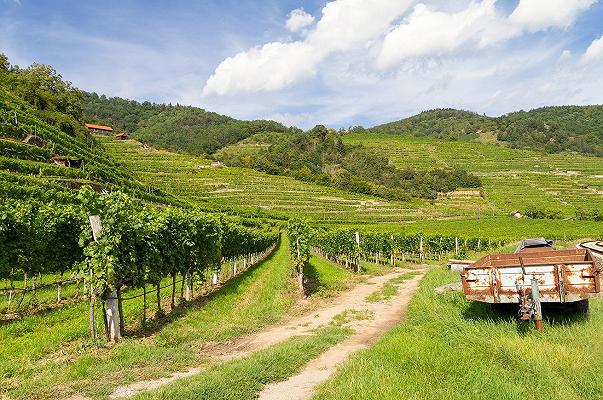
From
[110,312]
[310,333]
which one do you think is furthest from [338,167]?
[110,312]

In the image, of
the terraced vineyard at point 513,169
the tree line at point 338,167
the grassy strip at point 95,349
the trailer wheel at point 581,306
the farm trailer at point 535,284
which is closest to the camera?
the grassy strip at point 95,349

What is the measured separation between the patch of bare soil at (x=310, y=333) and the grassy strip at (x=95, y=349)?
16.1 inches

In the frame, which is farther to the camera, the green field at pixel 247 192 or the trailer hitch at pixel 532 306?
the green field at pixel 247 192

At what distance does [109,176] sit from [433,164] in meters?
119

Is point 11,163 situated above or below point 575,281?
above

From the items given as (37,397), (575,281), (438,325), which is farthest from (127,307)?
(575,281)

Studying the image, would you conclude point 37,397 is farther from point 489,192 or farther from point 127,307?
point 489,192

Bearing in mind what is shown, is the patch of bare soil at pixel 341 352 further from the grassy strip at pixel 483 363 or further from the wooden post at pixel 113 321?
the wooden post at pixel 113 321

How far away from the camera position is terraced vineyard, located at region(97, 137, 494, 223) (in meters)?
82.6

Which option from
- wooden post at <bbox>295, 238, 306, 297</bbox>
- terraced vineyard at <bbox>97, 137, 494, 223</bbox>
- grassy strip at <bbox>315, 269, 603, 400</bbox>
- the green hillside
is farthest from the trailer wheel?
terraced vineyard at <bbox>97, 137, 494, 223</bbox>

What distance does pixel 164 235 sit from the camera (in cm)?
1532

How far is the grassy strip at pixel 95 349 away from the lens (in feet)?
24.3

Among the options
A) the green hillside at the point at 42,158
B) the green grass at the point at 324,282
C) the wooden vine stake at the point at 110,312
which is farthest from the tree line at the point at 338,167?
the wooden vine stake at the point at 110,312

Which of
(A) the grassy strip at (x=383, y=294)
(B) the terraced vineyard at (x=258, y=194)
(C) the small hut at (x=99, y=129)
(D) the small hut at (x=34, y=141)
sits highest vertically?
(C) the small hut at (x=99, y=129)
